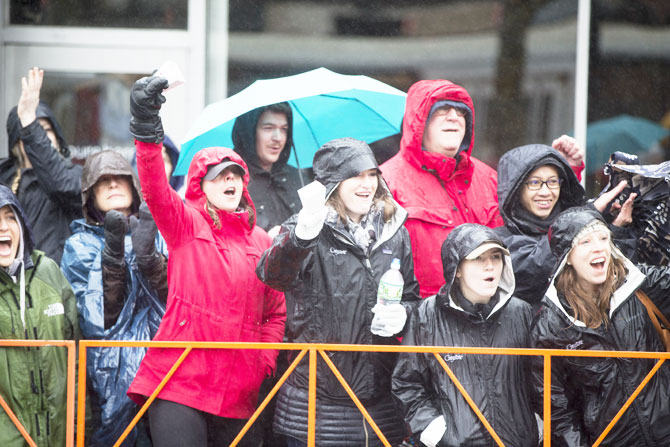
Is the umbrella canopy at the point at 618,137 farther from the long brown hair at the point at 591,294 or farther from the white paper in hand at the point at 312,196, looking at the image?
the white paper in hand at the point at 312,196

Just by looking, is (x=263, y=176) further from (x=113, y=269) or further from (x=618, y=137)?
(x=618, y=137)

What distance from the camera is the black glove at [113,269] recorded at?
4816 mm

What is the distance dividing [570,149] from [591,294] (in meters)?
1.26

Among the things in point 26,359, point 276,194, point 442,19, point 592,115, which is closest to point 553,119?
point 592,115

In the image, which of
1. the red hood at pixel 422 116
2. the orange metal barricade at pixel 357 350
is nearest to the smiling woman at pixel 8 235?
the orange metal barricade at pixel 357 350

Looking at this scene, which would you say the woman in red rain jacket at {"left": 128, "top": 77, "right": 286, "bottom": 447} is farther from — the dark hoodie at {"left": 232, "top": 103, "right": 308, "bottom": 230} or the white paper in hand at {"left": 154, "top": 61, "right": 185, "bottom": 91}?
the dark hoodie at {"left": 232, "top": 103, "right": 308, "bottom": 230}

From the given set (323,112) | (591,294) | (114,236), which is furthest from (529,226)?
(114,236)

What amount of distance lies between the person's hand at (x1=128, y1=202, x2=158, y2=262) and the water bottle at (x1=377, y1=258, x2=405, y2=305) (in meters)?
1.31

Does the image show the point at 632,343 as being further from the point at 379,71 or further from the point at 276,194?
the point at 379,71

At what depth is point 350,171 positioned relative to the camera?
458 cm

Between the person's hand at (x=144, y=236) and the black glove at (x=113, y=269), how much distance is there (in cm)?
9

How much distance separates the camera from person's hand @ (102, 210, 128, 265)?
4793 mm

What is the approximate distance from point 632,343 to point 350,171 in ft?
5.35

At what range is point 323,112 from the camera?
19.1 ft
